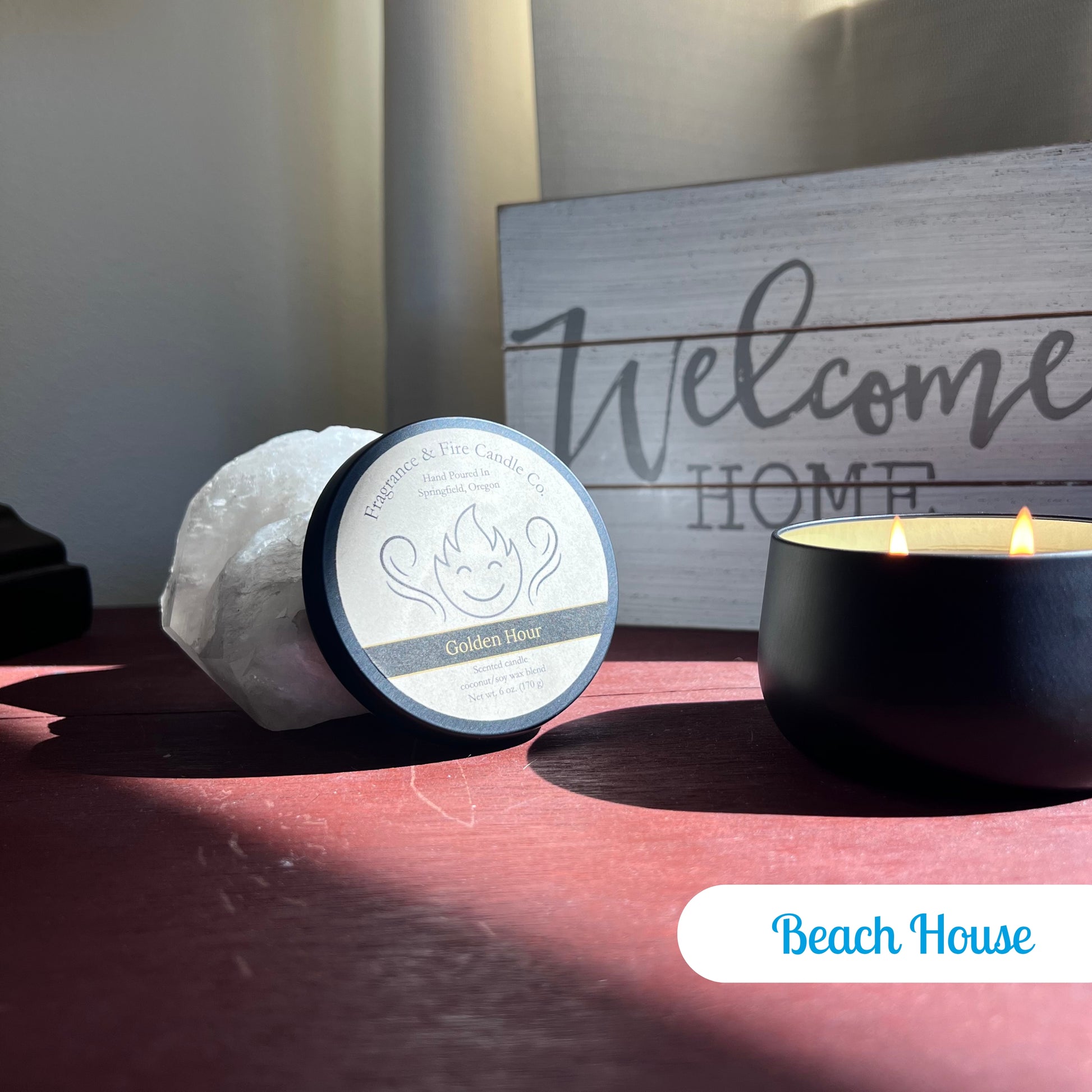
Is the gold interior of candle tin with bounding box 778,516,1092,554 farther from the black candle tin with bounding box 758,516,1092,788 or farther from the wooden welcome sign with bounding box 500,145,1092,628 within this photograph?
the wooden welcome sign with bounding box 500,145,1092,628

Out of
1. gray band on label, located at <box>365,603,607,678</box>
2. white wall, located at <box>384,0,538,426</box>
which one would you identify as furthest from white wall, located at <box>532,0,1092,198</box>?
gray band on label, located at <box>365,603,607,678</box>

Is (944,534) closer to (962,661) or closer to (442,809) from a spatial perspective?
(962,661)

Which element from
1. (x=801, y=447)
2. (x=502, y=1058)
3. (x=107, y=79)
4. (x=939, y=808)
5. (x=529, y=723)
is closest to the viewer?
(x=502, y=1058)

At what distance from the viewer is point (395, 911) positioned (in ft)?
1.32

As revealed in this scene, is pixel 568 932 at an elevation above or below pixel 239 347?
below

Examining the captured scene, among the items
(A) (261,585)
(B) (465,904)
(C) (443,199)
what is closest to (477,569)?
(A) (261,585)

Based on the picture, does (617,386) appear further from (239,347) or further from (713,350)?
(239,347)

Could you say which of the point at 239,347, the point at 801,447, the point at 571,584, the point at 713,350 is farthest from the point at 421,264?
the point at 571,584

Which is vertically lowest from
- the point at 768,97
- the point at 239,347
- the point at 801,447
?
the point at 801,447

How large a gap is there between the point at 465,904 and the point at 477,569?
0.24 meters

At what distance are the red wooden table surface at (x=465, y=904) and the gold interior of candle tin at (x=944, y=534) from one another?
127mm

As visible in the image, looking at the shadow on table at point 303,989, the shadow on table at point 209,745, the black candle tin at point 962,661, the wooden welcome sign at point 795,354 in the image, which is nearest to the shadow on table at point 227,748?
the shadow on table at point 209,745

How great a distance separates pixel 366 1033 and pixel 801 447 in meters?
0.68

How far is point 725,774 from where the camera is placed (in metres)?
0.54
